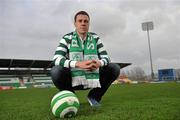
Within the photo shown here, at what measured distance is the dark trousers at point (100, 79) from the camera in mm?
3973

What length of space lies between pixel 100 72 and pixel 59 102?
4.21ft

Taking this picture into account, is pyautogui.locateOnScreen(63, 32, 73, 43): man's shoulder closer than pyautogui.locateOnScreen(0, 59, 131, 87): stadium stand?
Yes

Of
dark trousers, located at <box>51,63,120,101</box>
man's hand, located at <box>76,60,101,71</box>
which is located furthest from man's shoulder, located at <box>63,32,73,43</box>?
man's hand, located at <box>76,60,101,71</box>

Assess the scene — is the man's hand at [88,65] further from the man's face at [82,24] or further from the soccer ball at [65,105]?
the man's face at [82,24]

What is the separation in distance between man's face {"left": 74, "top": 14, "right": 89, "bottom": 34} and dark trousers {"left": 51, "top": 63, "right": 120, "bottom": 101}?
23.5 inches

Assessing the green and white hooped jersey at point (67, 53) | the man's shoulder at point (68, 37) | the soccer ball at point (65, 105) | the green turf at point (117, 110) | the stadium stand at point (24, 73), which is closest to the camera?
the green turf at point (117, 110)

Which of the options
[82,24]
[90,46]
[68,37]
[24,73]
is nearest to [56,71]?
[68,37]

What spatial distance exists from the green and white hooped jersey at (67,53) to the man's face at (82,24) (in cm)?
16

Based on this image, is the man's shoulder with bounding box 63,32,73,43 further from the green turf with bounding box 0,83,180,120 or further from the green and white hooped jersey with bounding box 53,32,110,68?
the green turf with bounding box 0,83,180,120

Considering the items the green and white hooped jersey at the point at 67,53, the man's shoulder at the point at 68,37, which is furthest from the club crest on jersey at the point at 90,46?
the man's shoulder at the point at 68,37

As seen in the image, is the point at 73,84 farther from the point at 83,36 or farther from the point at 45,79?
the point at 45,79

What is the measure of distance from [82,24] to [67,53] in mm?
471

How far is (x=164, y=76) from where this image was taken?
162 ft

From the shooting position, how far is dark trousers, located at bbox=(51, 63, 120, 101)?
397cm
